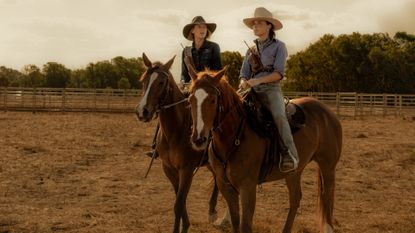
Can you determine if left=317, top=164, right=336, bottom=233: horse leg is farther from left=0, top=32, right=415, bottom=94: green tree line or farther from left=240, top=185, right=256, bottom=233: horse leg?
left=0, top=32, right=415, bottom=94: green tree line

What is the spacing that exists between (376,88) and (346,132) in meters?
36.5

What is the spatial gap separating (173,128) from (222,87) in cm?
161

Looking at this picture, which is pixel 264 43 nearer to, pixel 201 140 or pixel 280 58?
pixel 280 58

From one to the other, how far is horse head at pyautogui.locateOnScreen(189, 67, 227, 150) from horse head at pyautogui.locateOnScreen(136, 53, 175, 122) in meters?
1.14

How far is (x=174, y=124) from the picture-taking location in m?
6.15

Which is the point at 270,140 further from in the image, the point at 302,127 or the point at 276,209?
the point at 276,209

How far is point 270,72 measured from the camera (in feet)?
17.4

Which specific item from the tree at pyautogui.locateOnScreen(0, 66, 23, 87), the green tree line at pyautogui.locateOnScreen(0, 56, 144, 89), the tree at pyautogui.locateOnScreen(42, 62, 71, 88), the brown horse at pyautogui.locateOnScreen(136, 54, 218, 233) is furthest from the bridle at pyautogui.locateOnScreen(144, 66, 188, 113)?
the tree at pyautogui.locateOnScreen(0, 66, 23, 87)

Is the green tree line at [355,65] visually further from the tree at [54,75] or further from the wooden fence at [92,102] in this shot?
the tree at [54,75]

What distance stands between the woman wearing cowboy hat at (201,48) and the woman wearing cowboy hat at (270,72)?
1.26 metres

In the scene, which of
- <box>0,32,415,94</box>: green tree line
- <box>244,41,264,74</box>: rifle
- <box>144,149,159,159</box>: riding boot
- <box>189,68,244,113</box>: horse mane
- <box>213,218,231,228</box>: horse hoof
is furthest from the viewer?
<box>0,32,415,94</box>: green tree line

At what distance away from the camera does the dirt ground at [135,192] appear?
23.2 ft

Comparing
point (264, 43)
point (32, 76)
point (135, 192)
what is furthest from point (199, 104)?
point (32, 76)

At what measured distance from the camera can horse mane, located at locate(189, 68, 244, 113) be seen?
4488 millimetres
